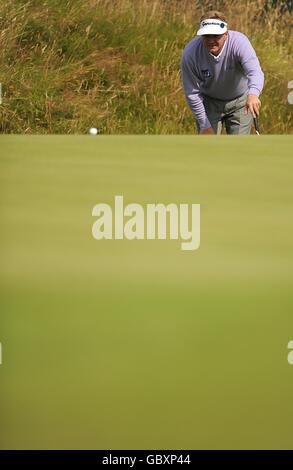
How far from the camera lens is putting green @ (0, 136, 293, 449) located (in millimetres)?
2377

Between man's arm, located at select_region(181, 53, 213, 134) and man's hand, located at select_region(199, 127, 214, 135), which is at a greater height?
man's arm, located at select_region(181, 53, 213, 134)

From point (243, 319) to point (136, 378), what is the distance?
41 centimetres

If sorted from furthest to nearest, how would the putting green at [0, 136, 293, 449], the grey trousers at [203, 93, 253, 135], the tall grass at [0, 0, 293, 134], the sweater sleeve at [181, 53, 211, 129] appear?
1. the tall grass at [0, 0, 293, 134]
2. the grey trousers at [203, 93, 253, 135]
3. the sweater sleeve at [181, 53, 211, 129]
4. the putting green at [0, 136, 293, 449]

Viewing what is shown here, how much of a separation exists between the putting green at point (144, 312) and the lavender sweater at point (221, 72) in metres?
0.63

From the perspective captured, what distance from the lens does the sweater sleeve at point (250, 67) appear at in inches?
186

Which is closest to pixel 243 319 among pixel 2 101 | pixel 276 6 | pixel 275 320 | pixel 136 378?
pixel 275 320

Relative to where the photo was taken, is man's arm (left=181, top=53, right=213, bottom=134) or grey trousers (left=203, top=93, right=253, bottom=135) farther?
grey trousers (left=203, top=93, right=253, bottom=135)

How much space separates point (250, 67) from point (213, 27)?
228mm

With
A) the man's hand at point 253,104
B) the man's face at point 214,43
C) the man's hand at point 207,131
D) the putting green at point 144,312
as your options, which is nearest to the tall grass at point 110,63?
the man's hand at point 207,131

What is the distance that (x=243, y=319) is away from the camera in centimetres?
285

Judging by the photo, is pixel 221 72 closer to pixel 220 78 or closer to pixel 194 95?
pixel 220 78

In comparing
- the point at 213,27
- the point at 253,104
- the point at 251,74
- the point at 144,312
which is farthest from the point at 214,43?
the point at 144,312

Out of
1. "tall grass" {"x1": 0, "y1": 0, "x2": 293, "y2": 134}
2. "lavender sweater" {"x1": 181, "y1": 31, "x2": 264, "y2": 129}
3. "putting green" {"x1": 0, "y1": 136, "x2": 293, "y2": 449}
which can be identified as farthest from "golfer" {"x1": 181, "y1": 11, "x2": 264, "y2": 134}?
"tall grass" {"x1": 0, "y1": 0, "x2": 293, "y2": 134}

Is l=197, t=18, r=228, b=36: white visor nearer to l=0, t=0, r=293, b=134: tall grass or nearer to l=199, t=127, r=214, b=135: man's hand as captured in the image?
l=199, t=127, r=214, b=135: man's hand
